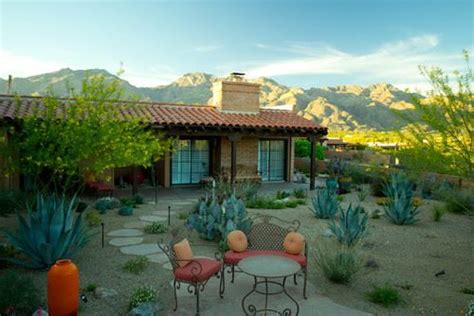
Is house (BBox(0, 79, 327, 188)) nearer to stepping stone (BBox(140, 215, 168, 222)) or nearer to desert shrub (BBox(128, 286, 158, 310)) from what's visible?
stepping stone (BBox(140, 215, 168, 222))

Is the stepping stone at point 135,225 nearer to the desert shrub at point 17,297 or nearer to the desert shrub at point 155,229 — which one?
the desert shrub at point 155,229

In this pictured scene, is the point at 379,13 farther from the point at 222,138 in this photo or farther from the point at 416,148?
the point at 416,148

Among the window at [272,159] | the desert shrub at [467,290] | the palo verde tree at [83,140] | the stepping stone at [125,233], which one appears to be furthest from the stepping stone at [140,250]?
the window at [272,159]

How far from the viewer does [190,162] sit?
15984 millimetres

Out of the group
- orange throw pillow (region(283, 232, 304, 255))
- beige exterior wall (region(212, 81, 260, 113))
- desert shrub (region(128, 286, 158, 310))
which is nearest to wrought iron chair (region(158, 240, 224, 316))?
desert shrub (region(128, 286, 158, 310))

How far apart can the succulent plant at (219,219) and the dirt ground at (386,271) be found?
1.05 feet

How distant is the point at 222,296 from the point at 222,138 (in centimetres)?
1171

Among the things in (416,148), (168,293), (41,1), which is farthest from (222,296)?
(41,1)

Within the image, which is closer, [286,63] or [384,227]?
[384,227]

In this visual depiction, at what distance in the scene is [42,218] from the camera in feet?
18.3

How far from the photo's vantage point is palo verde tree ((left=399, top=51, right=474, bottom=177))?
509 cm

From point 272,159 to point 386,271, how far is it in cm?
1187

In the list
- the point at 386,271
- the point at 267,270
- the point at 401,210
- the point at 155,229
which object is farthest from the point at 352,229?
the point at 155,229

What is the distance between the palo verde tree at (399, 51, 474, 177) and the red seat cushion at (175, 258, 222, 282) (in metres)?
3.43
